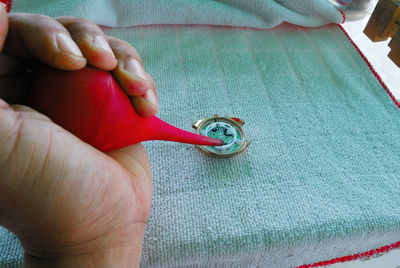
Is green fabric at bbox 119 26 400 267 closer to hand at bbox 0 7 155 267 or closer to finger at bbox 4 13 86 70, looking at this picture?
hand at bbox 0 7 155 267

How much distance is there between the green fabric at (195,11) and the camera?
573mm

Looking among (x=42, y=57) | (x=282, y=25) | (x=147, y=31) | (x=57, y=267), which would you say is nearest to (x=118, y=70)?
(x=42, y=57)

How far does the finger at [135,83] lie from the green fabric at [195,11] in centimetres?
27

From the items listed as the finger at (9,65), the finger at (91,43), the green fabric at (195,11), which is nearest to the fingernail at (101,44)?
the finger at (91,43)

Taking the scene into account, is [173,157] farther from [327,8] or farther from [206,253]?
[327,8]

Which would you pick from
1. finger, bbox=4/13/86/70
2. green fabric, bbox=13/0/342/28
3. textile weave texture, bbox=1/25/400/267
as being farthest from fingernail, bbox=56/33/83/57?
green fabric, bbox=13/0/342/28

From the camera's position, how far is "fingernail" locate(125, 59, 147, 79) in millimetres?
332

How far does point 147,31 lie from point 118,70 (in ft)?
1.04

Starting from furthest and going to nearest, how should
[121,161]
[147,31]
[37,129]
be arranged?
1. [147,31]
2. [121,161]
3. [37,129]

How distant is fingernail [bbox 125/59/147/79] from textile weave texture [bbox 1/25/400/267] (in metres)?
0.12

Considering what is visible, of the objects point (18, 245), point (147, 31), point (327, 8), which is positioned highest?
point (327, 8)

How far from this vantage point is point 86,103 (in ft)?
0.87

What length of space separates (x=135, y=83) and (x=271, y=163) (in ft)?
0.67

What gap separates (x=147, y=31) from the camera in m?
0.61
